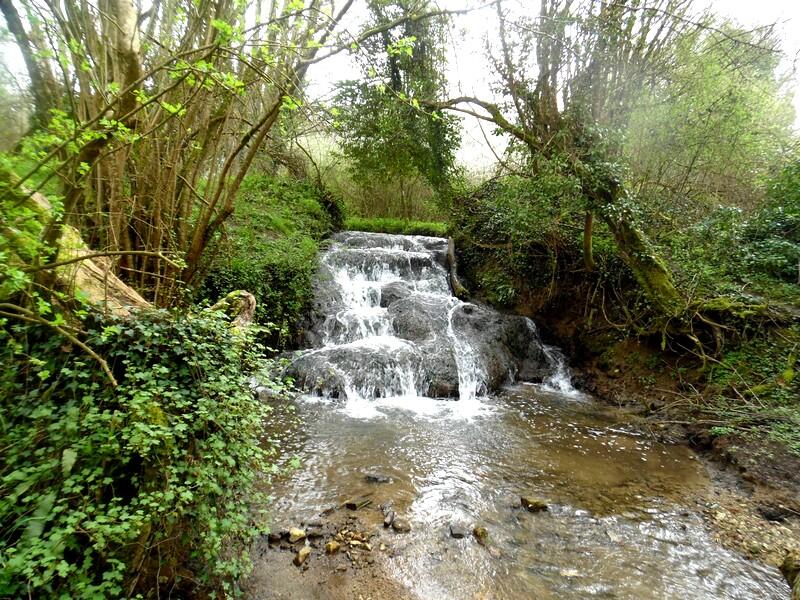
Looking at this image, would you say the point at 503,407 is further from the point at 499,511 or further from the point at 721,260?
the point at 721,260

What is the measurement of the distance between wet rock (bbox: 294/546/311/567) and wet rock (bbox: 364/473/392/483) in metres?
1.15

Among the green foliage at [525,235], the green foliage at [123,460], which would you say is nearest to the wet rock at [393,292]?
the green foliage at [525,235]

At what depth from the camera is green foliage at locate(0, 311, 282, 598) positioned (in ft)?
5.62

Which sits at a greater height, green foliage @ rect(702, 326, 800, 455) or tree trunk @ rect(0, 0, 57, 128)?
tree trunk @ rect(0, 0, 57, 128)

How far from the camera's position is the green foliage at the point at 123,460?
→ 171 cm

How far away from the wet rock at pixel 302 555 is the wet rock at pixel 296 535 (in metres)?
0.11

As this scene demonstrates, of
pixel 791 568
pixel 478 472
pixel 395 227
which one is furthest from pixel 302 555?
pixel 395 227

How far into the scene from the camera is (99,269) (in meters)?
2.92

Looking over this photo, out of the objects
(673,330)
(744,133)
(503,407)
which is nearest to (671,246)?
(673,330)

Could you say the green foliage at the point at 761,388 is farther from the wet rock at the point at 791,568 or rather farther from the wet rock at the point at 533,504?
the wet rock at the point at 533,504

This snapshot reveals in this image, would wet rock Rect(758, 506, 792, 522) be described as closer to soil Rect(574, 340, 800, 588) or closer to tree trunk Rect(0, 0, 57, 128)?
soil Rect(574, 340, 800, 588)

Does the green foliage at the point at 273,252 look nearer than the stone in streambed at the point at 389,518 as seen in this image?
No

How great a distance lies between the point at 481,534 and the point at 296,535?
1.55 meters

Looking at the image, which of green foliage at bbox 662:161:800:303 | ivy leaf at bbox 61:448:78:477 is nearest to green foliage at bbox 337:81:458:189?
green foliage at bbox 662:161:800:303
